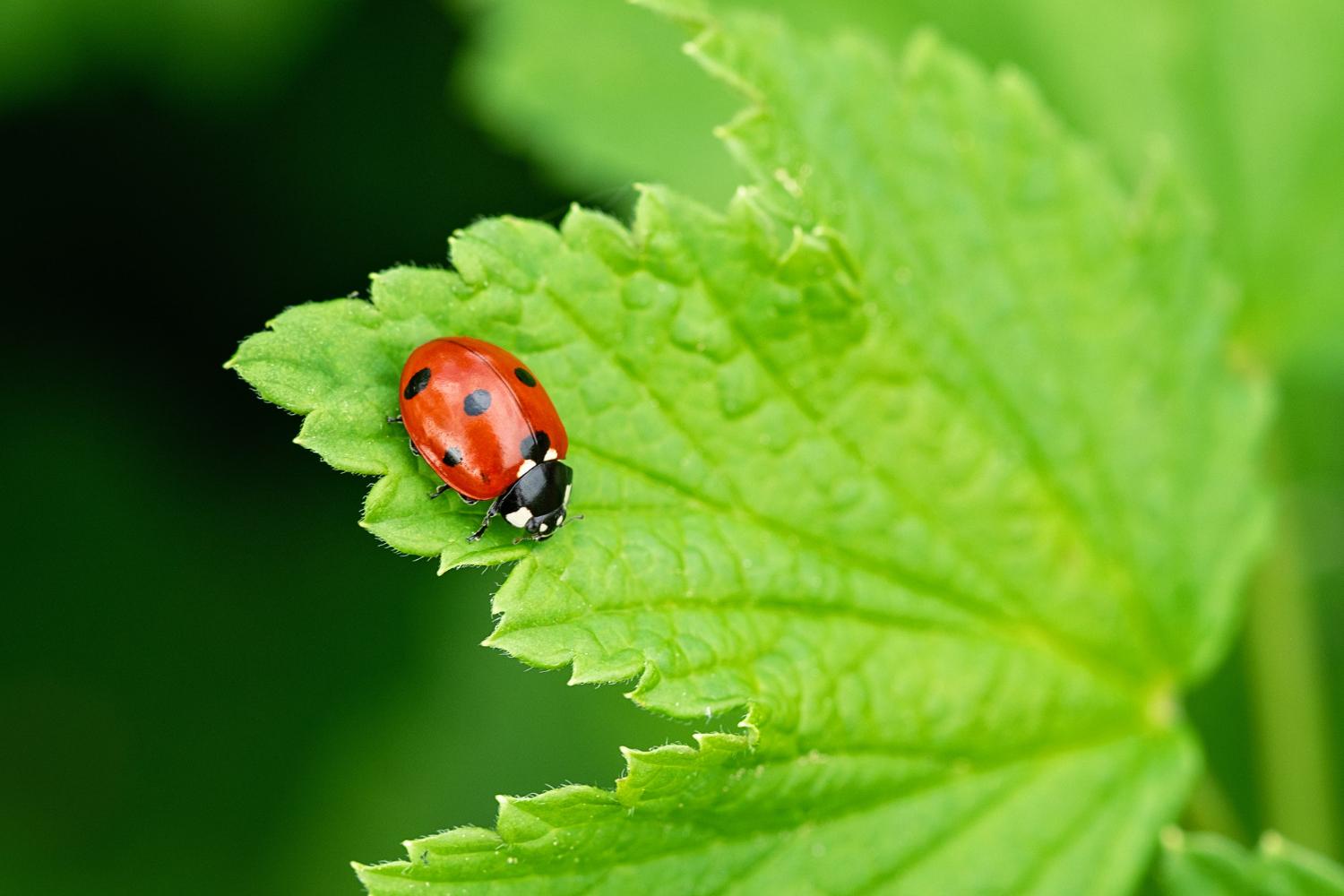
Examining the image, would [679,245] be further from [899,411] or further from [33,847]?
[33,847]

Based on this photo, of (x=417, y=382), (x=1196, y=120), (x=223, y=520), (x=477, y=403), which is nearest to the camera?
(x=417, y=382)

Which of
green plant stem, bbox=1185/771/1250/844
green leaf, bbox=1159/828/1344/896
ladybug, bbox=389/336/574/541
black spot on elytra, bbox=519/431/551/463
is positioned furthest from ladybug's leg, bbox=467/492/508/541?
Answer: green plant stem, bbox=1185/771/1250/844

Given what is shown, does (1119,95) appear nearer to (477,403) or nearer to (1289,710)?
(1289,710)

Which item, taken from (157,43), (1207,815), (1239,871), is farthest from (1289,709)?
(157,43)

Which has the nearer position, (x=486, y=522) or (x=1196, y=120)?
(x=486, y=522)

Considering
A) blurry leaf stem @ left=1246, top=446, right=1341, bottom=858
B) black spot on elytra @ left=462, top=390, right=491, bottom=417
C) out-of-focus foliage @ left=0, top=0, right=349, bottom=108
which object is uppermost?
out-of-focus foliage @ left=0, top=0, right=349, bottom=108

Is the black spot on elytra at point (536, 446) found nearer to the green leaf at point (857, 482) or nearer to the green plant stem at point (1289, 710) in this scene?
the green leaf at point (857, 482)

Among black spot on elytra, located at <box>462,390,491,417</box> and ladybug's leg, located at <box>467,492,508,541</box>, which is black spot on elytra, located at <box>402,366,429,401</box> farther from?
ladybug's leg, located at <box>467,492,508,541</box>
